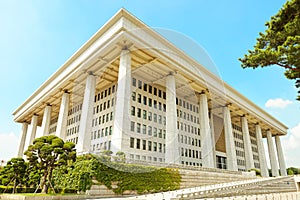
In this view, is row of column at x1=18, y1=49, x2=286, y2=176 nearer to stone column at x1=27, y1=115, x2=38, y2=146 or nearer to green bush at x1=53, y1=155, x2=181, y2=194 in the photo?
stone column at x1=27, y1=115, x2=38, y2=146

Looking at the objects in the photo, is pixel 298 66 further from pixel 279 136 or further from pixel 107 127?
pixel 279 136

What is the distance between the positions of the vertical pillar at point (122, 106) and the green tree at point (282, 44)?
343 inches

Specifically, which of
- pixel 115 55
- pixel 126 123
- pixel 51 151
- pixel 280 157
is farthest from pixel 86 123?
pixel 280 157

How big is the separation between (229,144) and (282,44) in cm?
2817

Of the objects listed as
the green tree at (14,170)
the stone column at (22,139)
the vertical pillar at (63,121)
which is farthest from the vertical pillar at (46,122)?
the green tree at (14,170)

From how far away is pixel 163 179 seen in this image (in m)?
18.4

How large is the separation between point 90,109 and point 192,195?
19.0 meters

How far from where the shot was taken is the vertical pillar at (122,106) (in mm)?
17328

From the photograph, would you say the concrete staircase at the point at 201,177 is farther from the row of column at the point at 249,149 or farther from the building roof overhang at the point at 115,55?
the row of column at the point at 249,149

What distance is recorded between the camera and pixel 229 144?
123 ft

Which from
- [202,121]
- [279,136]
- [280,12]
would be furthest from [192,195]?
[279,136]

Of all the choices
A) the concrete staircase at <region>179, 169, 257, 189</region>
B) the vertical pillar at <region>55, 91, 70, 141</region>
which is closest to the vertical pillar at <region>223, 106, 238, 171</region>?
the concrete staircase at <region>179, 169, 257, 189</region>

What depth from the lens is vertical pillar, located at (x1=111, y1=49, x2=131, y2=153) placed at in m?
17.3

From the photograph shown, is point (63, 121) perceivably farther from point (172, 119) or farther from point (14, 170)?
point (172, 119)
